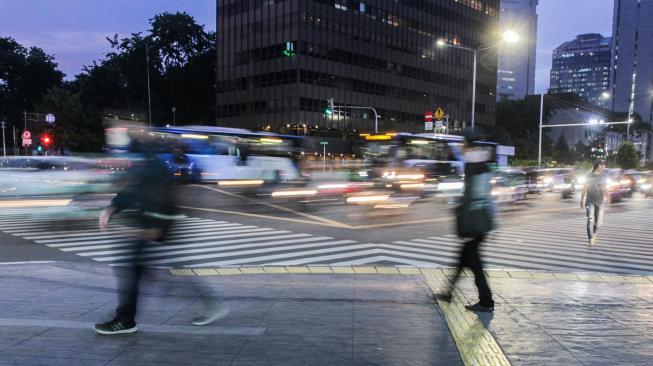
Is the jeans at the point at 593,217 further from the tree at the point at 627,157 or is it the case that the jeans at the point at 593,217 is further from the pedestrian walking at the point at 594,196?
the tree at the point at 627,157

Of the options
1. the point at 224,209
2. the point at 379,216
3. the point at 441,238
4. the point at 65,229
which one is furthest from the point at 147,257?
the point at 224,209

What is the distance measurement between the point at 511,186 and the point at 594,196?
47.6 feet

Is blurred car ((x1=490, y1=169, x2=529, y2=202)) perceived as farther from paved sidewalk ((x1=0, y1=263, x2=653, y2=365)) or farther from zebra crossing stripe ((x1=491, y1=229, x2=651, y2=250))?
paved sidewalk ((x1=0, y1=263, x2=653, y2=365))

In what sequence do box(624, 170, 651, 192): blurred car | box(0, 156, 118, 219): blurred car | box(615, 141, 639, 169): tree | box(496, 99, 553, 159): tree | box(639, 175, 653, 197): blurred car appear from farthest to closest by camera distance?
box(496, 99, 553, 159): tree
box(615, 141, 639, 169): tree
box(639, 175, 653, 197): blurred car
box(624, 170, 651, 192): blurred car
box(0, 156, 118, 219): blurred car

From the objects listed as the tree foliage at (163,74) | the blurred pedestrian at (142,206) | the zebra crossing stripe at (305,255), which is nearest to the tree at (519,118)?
the tree foliage at (163,74)

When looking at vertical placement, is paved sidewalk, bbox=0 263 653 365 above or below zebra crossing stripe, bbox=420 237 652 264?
above

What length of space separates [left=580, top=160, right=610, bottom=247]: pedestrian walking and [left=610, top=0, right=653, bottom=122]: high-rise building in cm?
11571

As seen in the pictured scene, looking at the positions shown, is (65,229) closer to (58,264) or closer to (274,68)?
(58,264)

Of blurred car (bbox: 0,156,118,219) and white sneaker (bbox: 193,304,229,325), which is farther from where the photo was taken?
blurred car (bbox: 0,156,118,219)

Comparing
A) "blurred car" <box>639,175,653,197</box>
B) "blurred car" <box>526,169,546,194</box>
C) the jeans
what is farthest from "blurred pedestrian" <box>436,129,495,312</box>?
"blurred car" <box>639,175,653,197</box>

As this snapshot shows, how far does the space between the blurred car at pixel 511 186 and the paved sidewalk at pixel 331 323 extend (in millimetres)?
17381

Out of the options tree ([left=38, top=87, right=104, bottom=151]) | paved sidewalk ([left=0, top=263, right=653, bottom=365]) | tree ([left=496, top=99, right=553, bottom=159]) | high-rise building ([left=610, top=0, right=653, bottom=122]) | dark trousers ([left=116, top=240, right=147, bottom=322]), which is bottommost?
paved sidewalk ([left=0, top=263, right=653, bottom=365])

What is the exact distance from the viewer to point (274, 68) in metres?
64.4

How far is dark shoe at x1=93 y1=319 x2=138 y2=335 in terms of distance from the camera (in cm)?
455
